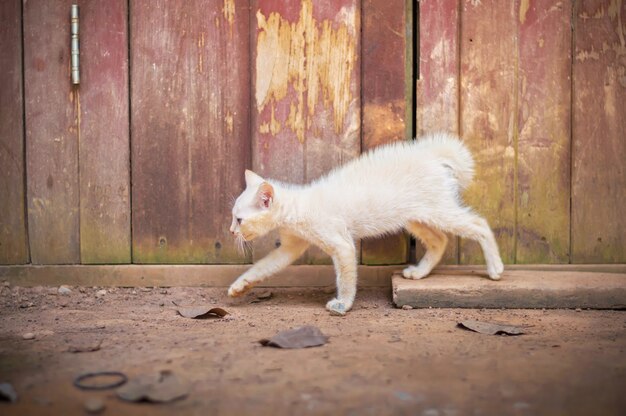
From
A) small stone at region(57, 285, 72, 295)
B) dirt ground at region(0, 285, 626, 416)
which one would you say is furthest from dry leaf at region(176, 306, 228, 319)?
small stone at region(57, 285, 72, 295)

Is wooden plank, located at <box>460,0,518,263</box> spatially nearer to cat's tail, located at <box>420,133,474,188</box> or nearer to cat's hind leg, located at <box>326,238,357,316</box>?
cat's tail, located at <box>420,133,474,188</box>

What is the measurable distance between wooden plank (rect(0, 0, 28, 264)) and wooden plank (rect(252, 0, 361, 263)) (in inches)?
52.3

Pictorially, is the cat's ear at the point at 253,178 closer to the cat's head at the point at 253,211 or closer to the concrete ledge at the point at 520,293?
the cat's head at the point at 253,211

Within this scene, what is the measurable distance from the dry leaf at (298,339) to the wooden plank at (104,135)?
1454 mm

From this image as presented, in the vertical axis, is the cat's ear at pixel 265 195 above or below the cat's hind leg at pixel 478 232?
above

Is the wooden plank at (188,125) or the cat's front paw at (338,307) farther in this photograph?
the wooden plank at (188,125)

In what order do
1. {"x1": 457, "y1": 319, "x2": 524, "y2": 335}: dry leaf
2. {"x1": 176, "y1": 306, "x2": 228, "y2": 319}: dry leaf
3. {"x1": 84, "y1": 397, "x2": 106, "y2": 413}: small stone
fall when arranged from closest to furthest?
{"x1": 84, "y1": 397, "x2": 106, "y2": 413}: small stone < {"x1": 457, "y1": 319, "x2": 524, "y2": 335}: dry leaf < {"x1": 176, "y1": 306, "x2": 228, "y2": 319}: dry leaf

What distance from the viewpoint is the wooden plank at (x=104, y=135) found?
11.3 ft

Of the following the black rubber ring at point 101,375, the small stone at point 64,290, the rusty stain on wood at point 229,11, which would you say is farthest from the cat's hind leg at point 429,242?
the small stone at point 64,290

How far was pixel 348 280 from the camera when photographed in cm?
309

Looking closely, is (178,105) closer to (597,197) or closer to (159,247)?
(159,247)

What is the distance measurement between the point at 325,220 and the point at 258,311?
57 cm

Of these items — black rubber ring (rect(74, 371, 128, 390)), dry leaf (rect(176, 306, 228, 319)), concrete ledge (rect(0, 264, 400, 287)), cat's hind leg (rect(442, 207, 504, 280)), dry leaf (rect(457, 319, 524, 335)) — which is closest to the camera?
black rubber ring (rect(74, 371, 128, 390))

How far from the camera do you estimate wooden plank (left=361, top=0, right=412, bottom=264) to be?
3.38 meters
